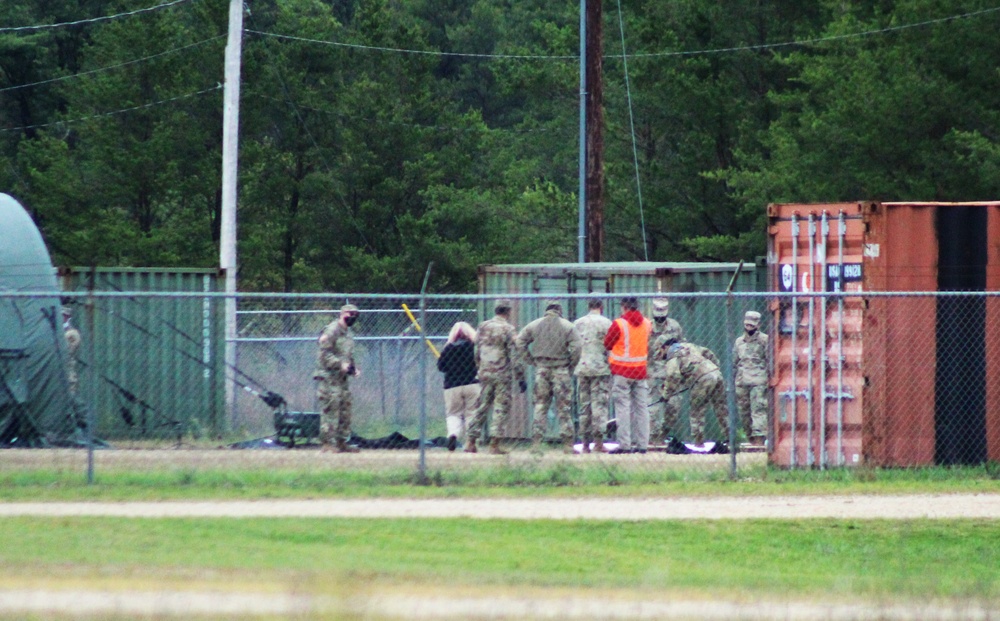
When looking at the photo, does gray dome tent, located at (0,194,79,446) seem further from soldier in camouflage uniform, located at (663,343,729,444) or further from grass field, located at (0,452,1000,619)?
soldier in camouflage uniform, located at (663,343,729,444)

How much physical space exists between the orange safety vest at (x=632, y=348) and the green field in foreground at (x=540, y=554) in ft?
17.6

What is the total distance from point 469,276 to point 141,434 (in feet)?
81.4

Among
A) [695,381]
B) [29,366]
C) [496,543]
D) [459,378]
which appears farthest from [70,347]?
[496,543]

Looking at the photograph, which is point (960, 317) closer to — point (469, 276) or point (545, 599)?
point (545, 599)

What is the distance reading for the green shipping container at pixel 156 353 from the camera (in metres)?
17.7

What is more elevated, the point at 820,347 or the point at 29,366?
the point at 820,347

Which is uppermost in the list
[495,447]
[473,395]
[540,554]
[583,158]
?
[583,158]

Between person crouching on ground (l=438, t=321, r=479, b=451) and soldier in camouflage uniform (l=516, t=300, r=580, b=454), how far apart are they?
0.78 m

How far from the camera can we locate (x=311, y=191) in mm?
41594

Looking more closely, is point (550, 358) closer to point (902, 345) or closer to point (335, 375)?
point (335, 375)

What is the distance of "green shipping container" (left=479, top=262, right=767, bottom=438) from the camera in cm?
1820

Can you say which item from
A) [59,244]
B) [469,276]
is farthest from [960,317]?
[59,244]

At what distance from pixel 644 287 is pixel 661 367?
4.33ft

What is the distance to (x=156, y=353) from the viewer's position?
18.4 meters
